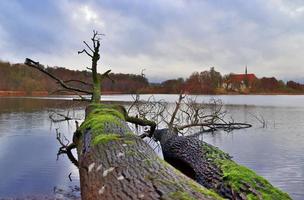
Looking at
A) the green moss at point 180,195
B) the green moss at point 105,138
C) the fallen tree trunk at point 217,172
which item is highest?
the green moss at point 105,138

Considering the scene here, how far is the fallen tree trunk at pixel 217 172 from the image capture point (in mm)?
3875

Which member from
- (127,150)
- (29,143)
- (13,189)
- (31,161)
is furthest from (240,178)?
(29,143)

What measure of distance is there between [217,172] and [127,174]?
89.9 inches

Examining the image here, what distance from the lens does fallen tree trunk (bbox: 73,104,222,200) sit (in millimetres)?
2369

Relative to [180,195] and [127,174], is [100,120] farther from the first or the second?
[180,195]

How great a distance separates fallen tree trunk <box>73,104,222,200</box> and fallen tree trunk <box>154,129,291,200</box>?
24.4 inches

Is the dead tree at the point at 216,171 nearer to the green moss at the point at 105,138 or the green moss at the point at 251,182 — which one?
the green moss at the point at 251,182

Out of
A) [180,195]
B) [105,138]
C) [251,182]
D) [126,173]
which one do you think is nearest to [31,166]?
[105,138]

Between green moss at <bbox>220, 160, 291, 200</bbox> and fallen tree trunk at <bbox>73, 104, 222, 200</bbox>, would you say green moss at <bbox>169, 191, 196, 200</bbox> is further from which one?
green moss at <bbox>220, 160, 291, 200</bbox>

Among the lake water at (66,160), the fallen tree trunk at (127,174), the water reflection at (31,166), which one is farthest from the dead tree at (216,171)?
the water reflection at (31,166)

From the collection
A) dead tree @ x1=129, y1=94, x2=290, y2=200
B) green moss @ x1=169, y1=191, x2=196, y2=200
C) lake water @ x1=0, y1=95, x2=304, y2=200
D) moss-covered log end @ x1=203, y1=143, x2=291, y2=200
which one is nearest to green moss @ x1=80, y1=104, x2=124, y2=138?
dead tree @ x1=129, y1=94, x2=290, y2=200

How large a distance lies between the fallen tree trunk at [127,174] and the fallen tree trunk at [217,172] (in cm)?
62

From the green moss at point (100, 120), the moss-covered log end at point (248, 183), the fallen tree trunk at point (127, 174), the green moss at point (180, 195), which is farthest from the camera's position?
the green moss at point (100, 120)

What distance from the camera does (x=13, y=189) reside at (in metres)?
8.07
